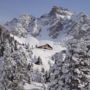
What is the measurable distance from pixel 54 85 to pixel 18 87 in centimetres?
2808

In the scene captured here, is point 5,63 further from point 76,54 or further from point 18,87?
point 76,54

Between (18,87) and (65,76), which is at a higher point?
(65,76)

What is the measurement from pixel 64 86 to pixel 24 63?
4217 cm

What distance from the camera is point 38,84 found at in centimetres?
7394

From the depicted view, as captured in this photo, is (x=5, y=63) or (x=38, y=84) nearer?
(x=5, y=63)

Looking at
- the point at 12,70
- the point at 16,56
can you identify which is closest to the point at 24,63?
the point at 16,56

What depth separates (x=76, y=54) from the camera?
2253 cm

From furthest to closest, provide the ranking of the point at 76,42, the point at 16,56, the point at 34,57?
the point at 34,57 < the point at 16,56 < the point at 76,42

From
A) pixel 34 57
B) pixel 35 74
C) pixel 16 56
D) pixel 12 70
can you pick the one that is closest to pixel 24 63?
pixel 16 56

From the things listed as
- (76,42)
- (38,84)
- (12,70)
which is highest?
(76,42)

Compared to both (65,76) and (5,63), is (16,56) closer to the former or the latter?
(5,63)

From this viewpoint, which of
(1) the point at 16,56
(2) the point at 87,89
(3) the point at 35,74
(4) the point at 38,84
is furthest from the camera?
(3) the point at 35,74

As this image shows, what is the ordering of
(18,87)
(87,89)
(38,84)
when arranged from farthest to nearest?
(38,84), (18,87), (87,89)

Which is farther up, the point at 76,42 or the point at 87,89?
the point at 76,42
